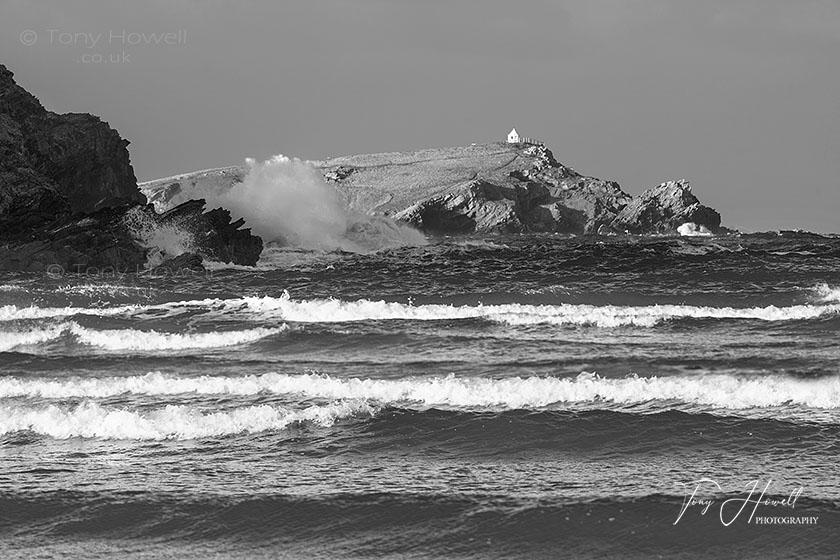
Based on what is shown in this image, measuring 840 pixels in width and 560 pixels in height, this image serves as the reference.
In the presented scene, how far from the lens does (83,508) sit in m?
8.76

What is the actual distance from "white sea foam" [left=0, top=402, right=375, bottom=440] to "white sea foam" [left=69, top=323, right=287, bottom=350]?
8.58 metres

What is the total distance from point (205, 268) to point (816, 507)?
3213cm

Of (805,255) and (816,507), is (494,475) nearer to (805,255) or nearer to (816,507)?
(816,507)

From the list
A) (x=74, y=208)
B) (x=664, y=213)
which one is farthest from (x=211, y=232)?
(x=664, y=213)

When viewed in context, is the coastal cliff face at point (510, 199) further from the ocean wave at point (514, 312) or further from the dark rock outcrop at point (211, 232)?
the ocean wave at point (514, 312)

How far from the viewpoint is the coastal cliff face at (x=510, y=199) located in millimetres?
107688

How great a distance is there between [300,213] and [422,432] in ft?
155

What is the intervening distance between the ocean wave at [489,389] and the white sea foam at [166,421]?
4.88 feet

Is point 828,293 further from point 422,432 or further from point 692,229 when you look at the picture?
point 692,229

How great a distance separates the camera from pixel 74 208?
46.3 m

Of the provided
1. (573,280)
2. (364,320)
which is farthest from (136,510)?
(573,280)

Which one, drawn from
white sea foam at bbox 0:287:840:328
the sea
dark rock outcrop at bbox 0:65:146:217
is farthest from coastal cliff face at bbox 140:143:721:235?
the sea

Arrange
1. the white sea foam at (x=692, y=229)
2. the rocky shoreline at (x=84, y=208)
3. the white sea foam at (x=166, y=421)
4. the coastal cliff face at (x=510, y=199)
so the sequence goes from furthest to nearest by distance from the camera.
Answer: the coastal cliff face at (x=510, y=199) < the white sea foam at (x=692, y=229) < the rocky shoreline at (x=84, y=208) < the white sea foam at (x=166, y=421)

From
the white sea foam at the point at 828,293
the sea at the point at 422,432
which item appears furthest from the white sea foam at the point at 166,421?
the white sea foam at the point at 828,293
